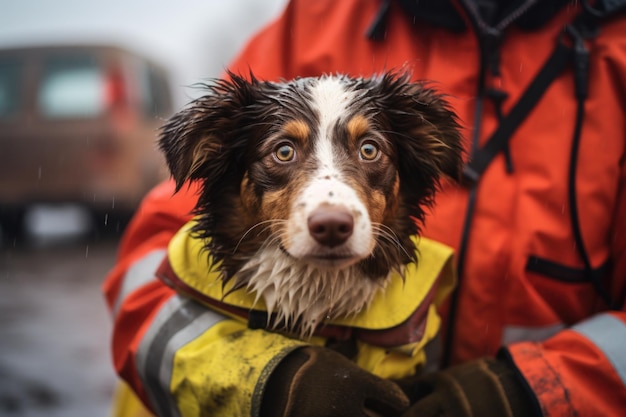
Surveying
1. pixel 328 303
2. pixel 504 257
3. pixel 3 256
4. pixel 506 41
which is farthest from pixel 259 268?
pixel 3 256

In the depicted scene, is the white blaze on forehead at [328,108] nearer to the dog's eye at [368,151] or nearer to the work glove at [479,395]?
the dog's eye at [368,151]

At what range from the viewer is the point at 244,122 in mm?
2061

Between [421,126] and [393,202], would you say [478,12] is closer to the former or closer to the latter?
[421,126]

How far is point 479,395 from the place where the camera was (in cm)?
196

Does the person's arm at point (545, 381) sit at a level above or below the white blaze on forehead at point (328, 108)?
below

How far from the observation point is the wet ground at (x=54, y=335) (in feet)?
12.8

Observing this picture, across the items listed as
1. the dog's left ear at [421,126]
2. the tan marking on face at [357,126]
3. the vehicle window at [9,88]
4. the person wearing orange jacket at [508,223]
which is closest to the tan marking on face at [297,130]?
the tan marking on face at [357,126]

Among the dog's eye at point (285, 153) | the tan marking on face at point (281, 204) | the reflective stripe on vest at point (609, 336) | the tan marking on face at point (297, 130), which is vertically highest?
the tan marking on face at point (297, 130)

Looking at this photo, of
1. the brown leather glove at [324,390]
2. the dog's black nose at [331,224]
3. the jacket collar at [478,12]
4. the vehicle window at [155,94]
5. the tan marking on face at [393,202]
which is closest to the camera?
the dog's black nose at [331,224]

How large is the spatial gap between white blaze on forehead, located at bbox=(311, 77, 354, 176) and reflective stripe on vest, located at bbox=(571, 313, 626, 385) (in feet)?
3.07

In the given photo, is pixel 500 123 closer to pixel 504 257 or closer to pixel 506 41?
pixel 506 41

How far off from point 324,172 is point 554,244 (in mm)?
859

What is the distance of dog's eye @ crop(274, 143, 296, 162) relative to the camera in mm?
1982

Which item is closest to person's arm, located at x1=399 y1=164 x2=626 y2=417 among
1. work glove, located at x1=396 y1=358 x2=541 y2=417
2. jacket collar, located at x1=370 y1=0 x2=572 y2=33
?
work glove, located at x1=396 y1=358 x2=541 y2=417
